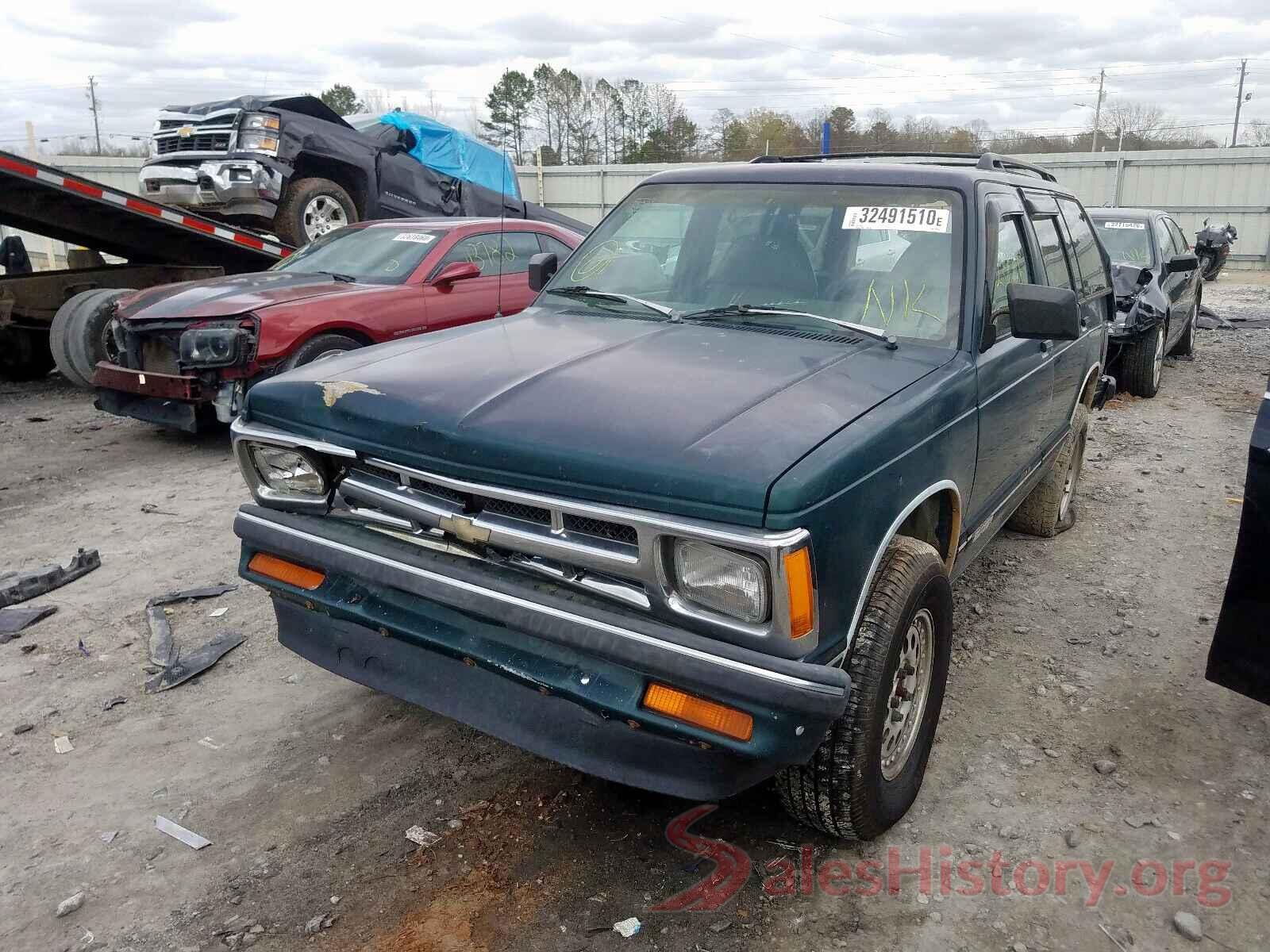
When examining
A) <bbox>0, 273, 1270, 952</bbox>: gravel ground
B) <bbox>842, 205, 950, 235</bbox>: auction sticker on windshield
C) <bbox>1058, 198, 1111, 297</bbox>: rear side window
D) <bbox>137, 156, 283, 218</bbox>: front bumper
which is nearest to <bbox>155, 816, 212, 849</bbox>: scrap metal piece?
<bbox>0, 273, 1270, 952</bbox>: gravel ground

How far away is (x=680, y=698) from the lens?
6.85 ft

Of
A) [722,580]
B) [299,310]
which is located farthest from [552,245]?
[722,580]

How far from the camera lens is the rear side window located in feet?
15.2

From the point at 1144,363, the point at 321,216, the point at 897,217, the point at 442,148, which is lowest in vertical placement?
the point at 1144,363

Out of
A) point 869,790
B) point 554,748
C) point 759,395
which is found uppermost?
point 759,395

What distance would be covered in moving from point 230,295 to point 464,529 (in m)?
4.97

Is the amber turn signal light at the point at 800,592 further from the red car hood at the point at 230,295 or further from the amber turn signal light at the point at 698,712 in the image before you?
the red car hood at the point at 230,295

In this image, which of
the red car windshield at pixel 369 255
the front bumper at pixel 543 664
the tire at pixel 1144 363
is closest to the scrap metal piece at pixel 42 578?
the front bumper at pixel 543 664

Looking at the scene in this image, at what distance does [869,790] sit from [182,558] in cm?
379

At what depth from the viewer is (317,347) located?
633cm

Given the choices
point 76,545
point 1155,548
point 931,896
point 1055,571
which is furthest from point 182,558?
point 1155,548

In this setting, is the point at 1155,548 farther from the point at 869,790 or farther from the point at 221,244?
the point at 221,244

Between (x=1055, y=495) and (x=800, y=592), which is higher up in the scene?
(x=800, y=592)

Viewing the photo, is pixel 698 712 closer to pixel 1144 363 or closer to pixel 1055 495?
pixel 1055 495
